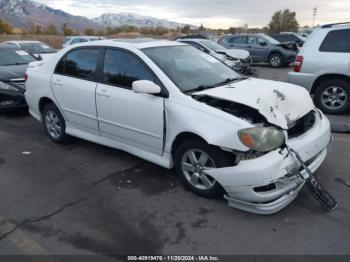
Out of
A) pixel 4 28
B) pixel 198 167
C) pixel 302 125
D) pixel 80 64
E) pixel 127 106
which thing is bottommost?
pixel 198 167

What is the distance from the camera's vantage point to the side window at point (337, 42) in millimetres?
6824

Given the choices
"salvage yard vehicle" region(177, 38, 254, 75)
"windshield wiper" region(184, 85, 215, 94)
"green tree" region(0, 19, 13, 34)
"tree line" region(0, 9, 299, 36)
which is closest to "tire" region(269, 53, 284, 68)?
"salvage yard vehicle" region(177, 38, 254, 75)

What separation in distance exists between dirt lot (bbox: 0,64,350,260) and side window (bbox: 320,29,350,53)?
289cm

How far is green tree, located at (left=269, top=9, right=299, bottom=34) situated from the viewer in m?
51.4

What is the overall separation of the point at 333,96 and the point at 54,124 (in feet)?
18.0

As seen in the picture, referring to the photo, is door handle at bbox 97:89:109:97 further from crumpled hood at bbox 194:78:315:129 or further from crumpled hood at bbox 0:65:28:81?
crumpled hood at bbox 0:65:28:81

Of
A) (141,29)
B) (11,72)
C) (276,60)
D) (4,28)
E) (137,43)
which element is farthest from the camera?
(141,29)

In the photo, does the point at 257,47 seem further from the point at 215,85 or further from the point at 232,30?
the point at 232,30

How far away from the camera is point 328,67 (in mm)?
6891

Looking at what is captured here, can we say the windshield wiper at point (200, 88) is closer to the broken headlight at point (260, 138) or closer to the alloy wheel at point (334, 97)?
the broken headlight at point (260, 138)

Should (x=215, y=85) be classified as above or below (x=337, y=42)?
below

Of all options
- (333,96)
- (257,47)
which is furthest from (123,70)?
(257,47)

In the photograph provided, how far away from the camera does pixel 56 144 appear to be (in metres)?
5.71

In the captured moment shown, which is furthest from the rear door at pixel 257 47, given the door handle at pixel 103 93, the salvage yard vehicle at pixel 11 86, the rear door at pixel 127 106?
the door handle at pixel 103 93
